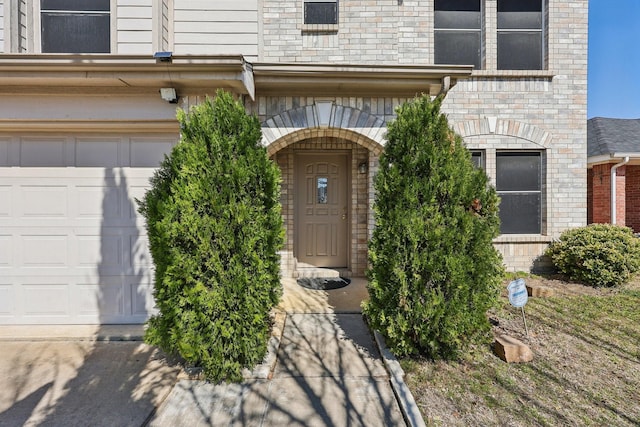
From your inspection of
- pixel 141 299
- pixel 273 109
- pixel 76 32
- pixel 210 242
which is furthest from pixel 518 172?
pixel 76 32

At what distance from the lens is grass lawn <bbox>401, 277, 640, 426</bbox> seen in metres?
2.30

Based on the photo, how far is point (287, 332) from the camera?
11.5 ft

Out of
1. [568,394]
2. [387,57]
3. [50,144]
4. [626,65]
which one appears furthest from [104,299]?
[626,65]

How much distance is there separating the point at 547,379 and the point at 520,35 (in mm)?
5790

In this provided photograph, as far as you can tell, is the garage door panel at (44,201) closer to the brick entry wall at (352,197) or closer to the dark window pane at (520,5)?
the brick entry wall at (352,197)

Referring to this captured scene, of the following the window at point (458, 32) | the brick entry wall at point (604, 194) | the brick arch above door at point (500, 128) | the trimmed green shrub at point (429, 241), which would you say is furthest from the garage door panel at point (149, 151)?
the brick entry wall at point (604, 194)

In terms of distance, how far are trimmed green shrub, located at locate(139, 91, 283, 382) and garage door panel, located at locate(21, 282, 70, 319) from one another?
1.97 metres

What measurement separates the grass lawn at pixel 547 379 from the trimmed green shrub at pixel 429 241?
0.32 m

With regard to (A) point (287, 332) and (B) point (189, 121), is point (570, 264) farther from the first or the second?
(B) point (189, 121)

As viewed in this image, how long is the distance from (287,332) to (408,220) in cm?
191

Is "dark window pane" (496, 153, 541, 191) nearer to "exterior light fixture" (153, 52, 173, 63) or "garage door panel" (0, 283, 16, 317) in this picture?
"exterior light fixture" (153, 52, 173, 63)

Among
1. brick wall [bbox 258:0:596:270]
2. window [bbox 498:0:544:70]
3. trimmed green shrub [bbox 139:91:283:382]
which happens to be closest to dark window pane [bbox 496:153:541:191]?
brick wall [bbox 258:0:596:270]

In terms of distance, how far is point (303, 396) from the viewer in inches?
99.3

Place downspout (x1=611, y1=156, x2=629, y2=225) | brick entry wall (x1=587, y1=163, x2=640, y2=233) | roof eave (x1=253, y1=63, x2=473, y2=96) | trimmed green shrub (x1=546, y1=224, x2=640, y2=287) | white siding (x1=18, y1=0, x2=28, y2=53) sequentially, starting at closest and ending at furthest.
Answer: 1. roof eave (x1=253, y1=63, x2=473, y2=96)
2. white siding (x1=18, y1=0, x2=28, y2=53)
3. trimmed green shrub (x1=546, y1=224, x2=640, y2=287)
4. downspout (x1=611, y1=156, x2=629, y2=225)
5. brick entry wall (x1=587, y1=163, x2=640, y2=233)
